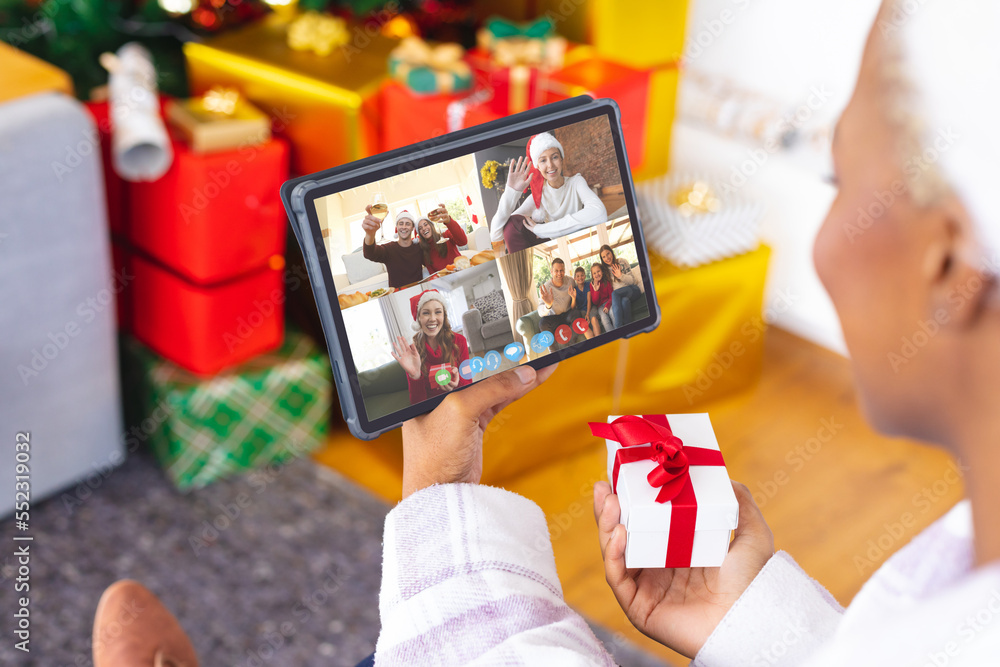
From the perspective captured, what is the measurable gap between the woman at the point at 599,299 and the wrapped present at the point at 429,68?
0.95 meters

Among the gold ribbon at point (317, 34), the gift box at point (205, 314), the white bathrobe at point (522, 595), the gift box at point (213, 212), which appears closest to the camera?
the white bathrobe at point (522, 595)

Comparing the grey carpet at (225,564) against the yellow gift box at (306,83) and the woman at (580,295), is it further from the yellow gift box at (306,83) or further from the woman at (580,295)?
the woman at (580,295)

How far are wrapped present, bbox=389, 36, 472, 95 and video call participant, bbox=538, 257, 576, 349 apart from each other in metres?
0.96

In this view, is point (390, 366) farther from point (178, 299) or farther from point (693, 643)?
point (178, 299)

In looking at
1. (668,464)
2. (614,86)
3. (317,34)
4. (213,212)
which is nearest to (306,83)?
(317,34)

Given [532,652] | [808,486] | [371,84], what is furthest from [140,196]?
[808,486]

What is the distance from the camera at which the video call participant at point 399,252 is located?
2.35ft

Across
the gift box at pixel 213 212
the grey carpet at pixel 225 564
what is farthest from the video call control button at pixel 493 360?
the gift box at pixel 213 212

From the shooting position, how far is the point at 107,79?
A: 5.81 ft

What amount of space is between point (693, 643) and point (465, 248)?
40 cm

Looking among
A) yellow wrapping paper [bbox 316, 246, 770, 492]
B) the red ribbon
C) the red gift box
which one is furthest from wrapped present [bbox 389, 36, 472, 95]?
the red ribbon

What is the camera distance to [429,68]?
1.66 metres

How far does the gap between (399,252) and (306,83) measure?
1.05 meters

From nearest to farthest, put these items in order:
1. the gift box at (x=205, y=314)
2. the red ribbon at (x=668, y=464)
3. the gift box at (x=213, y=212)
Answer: the red ribbon at (x=668, y=464)
the gift box at (x=213, y=212)
the gift box at (x=205, y=314)
